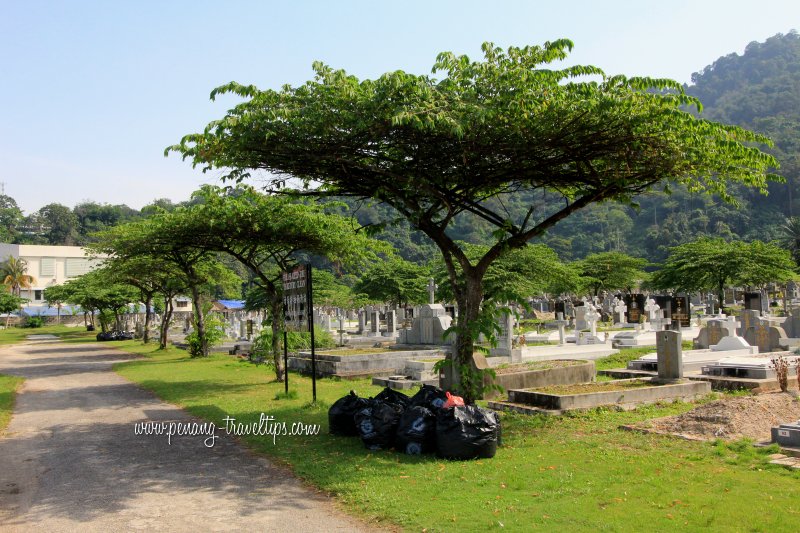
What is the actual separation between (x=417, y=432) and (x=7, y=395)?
11.8 m

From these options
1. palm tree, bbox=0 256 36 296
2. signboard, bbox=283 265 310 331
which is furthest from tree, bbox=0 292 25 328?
signboard, bbox=283 265 310 331

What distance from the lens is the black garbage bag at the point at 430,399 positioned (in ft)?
28.3

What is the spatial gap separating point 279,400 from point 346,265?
23.5 ft

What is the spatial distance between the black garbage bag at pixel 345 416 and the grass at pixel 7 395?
18.1 feet

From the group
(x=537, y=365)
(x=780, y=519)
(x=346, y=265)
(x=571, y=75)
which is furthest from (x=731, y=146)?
(x=346, y=265)

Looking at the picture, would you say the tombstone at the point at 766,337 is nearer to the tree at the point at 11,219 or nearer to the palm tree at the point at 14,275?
the palm tree at the point at 14,275

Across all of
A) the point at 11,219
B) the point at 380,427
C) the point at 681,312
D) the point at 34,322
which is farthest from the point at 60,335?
the point at 11,219

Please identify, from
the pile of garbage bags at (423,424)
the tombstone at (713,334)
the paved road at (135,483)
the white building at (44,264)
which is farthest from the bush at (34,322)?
the pile of garbage bags at (423,424)

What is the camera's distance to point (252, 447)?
30.0 feet

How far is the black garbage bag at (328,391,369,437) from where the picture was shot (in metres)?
9.38

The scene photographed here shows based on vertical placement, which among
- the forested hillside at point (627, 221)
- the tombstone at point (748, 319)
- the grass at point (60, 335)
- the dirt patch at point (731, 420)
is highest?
the forested hillside at point (627, 221)

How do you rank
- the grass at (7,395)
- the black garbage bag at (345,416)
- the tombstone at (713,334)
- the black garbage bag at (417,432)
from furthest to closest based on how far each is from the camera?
the tombstone at (713,334)
the grass at (7,395)
the black garbage bag at (345,416)
the black garbage bag at (417,432)

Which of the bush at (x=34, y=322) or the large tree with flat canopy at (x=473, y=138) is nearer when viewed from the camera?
the large tree with flat canopy at (x=473, y=138)

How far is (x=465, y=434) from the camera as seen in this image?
25.2 feet
